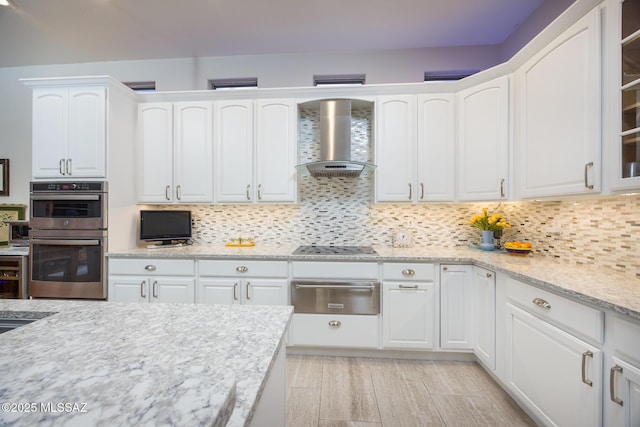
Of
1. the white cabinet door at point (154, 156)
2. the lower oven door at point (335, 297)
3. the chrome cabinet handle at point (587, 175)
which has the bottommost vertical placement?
the lower oven door at point (335, 297)

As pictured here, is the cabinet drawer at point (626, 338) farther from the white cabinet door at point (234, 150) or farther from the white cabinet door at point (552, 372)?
the white cabinet door at point (234, 150)

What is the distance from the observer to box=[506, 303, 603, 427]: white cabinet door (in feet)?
3.88

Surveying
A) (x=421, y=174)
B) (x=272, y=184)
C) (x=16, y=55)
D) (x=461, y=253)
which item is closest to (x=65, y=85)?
(x=16, y=55)

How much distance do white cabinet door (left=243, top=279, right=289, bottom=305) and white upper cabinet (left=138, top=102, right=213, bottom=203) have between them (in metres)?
1.02

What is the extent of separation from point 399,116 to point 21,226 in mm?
4324

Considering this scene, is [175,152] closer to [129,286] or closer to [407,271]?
[129,286]

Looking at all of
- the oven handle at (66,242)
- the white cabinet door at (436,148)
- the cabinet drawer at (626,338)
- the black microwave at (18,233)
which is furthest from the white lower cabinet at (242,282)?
the black microwave at (18,233)

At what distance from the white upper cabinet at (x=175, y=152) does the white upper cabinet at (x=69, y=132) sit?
0.35 meters

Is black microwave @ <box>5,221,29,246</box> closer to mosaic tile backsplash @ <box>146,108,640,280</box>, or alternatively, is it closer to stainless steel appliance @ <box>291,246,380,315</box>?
mosaic tile backsplash @ <box>146,108,640,280</box>

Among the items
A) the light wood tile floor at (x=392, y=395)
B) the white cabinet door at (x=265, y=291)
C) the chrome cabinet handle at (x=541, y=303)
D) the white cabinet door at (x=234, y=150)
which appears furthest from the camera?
the white cabinet door at (x=234, y=150)

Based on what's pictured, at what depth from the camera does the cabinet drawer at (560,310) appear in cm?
117

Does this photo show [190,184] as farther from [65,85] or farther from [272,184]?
[65,85]

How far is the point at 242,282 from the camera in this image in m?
2.33

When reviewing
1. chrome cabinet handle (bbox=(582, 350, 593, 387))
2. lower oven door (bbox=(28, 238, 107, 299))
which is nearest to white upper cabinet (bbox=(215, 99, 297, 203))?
lower oven door (bbox=(28, 238, 107, 299))
